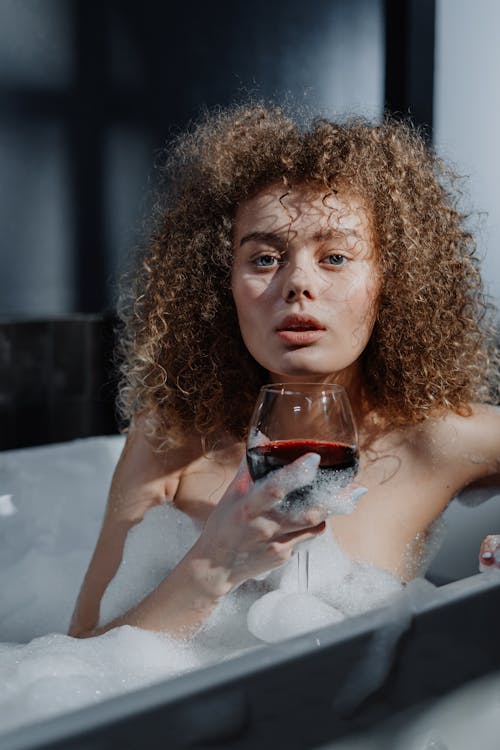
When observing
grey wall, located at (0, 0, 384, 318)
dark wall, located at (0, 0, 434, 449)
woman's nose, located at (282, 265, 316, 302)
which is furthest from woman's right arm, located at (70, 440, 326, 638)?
grey wall, located at (0, 0, 384, 318)

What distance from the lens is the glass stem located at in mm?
1268

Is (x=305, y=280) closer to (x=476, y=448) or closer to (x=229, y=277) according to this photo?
(x=229, y=277)

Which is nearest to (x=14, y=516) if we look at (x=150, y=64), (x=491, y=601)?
(x=491, y=601)

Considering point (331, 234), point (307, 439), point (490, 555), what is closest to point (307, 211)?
point (331, 234)

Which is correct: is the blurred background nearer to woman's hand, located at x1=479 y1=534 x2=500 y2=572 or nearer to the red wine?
woman's hand, located at x1=479 y1=534 x2=500 y2=572

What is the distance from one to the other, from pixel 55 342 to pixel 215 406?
1833 mm

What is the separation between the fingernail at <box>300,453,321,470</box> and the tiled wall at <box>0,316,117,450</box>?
228cm

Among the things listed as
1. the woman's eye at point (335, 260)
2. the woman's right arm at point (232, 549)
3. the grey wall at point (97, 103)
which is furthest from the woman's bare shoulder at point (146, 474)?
the grey wall at point (97, 103)

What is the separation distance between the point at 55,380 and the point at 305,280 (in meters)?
2.14

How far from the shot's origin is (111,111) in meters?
3.31

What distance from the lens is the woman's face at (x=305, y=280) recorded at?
3.89 ft

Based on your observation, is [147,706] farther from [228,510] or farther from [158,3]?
[158,3]

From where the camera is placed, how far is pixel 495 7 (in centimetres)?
340

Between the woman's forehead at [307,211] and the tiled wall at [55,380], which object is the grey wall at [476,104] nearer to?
the tiled wall at [55,380]
